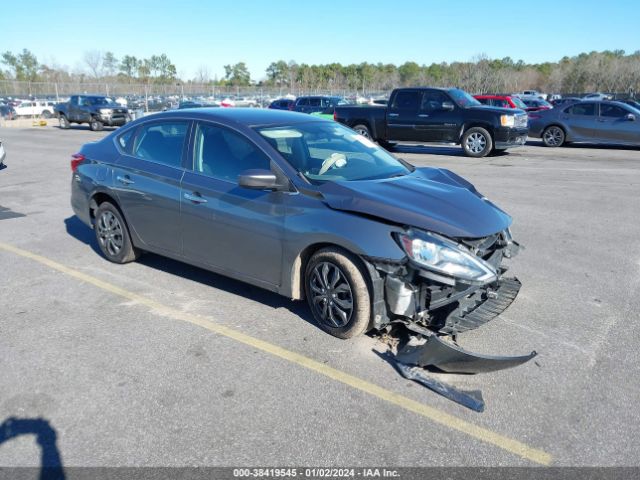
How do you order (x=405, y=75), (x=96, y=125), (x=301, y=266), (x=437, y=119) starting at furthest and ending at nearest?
(x=405, y=75) < (x=96, y=125) < (x=437, y=119) < (x=301, y=266)

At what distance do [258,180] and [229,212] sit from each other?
1.77ft

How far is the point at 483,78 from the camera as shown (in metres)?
70.6

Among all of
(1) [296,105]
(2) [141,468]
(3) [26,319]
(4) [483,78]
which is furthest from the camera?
(4) [483,78]

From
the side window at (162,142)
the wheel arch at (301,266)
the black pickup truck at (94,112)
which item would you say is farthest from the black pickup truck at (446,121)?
the black pickup truck at (94,112)

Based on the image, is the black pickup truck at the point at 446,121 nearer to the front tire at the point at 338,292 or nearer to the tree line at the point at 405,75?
the front tire at the point at 338,292

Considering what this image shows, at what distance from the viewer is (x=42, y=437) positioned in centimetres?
296

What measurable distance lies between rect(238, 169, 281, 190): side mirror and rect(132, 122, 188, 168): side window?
43.2 inches

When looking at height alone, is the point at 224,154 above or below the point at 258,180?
above

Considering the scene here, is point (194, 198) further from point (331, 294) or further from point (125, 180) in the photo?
point (331, 294)

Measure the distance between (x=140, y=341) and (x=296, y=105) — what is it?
2169 centimetres

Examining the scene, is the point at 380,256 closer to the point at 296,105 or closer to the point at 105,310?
the point at 105,310

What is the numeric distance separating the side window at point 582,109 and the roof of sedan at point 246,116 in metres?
15.3

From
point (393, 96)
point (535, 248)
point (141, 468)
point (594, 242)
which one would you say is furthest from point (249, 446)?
point (393, 96)

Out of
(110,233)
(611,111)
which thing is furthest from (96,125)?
(110,233)
